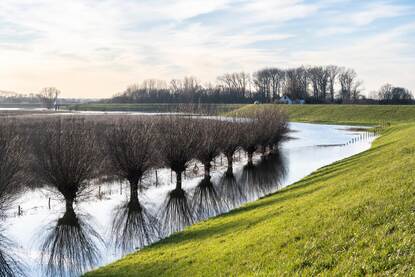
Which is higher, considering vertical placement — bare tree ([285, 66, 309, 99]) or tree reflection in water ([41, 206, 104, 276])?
bare tree ([285, 66, 309, 99])

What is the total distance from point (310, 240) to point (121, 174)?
75.3 ft

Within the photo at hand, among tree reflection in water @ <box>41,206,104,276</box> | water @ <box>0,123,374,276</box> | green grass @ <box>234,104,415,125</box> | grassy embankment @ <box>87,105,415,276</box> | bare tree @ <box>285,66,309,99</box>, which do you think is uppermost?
bare tree @ <box>285,66,309,99</box>

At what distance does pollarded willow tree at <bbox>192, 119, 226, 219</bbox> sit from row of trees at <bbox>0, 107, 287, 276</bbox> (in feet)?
0.23

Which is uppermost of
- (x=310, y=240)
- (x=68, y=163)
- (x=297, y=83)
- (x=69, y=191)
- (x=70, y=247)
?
(x=297, y=83)

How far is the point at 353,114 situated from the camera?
11044 centimetres

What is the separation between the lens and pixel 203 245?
17625 mm

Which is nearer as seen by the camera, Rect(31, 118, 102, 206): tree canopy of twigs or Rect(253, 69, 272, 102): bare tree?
Rect(31, 118, 102, 206): tree canopy of twigs

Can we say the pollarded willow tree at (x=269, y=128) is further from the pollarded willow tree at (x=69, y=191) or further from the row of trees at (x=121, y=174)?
the pollarded willow tree at (x=69, y=191)

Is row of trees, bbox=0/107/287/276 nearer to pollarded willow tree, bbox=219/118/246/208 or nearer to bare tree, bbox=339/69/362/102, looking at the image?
pollarded willow tree, bbox=219/118/246/208

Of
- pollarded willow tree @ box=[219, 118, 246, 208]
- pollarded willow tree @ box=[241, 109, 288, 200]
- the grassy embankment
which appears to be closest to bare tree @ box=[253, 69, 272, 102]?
pollarded willow tree @ box=[241, 109, 288, 200]

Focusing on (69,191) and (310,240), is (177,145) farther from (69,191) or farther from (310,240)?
(310,240)

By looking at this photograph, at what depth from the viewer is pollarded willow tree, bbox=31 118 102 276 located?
67.8 feet

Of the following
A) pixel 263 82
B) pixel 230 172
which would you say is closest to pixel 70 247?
pixel 230 172

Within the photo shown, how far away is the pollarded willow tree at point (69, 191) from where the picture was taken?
2067 centimetres
